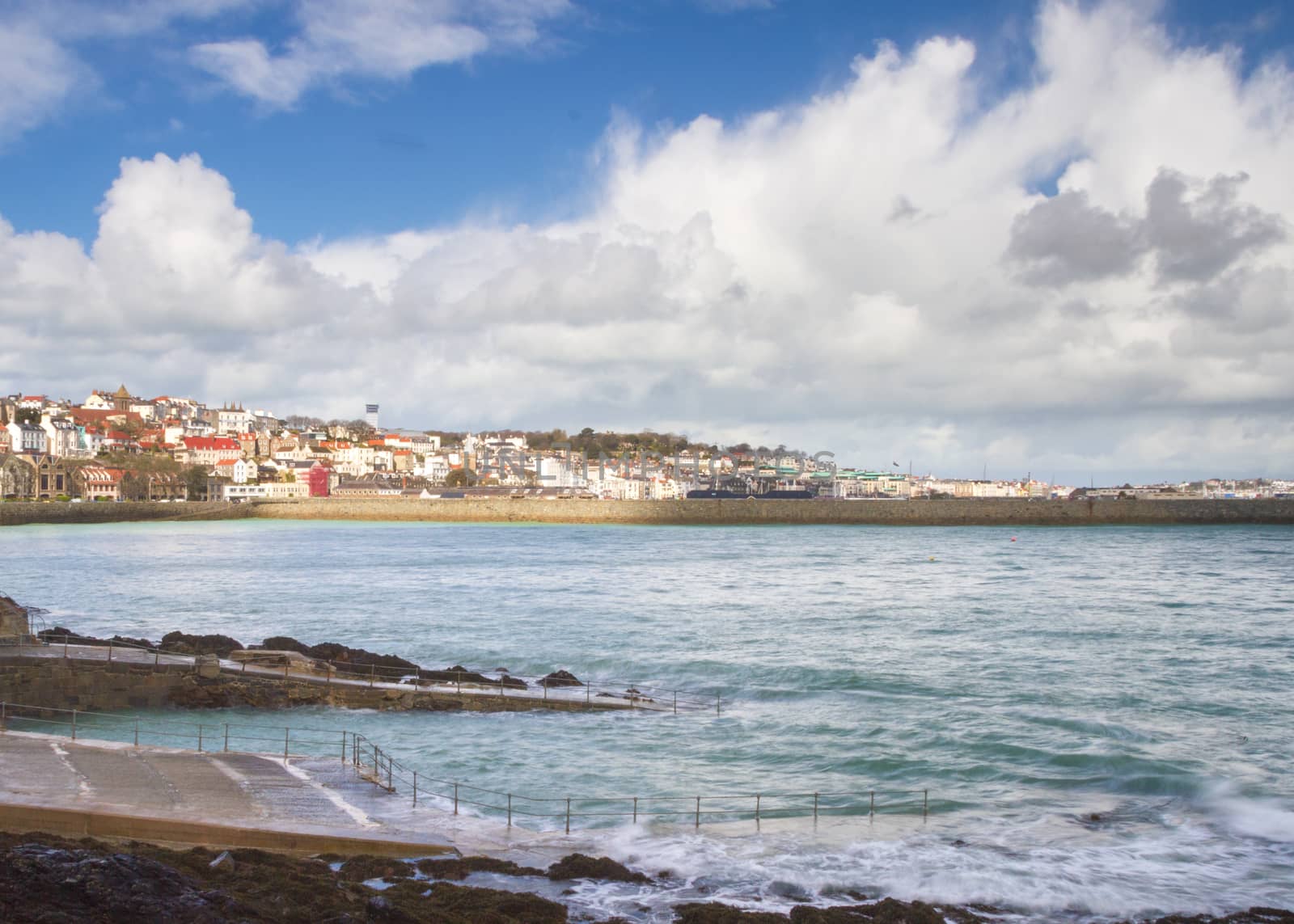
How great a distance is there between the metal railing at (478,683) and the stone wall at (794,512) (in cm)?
7789

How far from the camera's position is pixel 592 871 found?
8.93 meters

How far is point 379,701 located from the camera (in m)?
16.9

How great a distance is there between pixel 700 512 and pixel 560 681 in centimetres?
8298

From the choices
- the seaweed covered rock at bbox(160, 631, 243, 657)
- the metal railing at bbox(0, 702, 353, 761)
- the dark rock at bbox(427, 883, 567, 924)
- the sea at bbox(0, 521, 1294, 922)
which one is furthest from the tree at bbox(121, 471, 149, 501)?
the dark rock at bbox(427, 883, 567, 924)

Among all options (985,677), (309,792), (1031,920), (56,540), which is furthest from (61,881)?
(56,540)

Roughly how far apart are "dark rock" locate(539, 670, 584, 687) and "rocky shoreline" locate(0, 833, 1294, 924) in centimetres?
967

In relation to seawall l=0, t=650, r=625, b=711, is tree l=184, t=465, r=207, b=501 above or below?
above

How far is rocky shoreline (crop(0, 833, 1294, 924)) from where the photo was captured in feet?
20.1

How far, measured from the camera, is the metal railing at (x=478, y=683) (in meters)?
17.2

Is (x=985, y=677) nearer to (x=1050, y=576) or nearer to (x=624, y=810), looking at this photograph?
(x=624, y=810)

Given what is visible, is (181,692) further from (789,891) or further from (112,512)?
(112,512)

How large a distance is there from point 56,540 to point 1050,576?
6676 centimetres

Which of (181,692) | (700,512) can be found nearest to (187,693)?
(181,692)

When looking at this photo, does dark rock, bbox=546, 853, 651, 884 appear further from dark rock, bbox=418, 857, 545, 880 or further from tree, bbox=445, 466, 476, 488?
tree, bbox=445, 466, 476, 488
